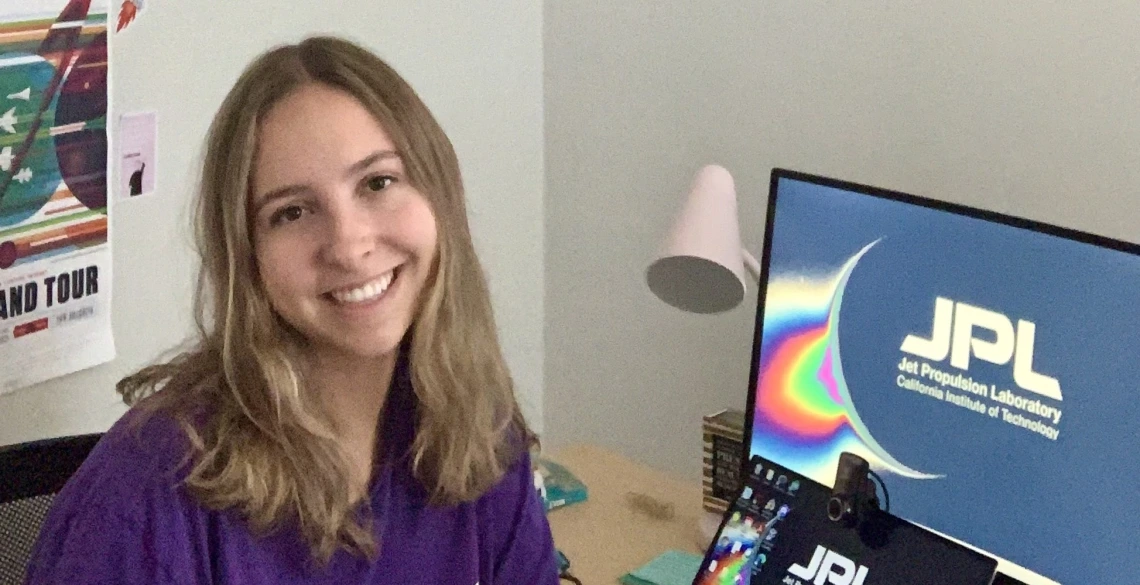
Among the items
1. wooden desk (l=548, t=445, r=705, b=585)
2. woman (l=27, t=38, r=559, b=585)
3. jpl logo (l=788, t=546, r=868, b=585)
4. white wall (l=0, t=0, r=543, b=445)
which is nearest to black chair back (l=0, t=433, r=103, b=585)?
woman (l=27, t=38, r=559, b=585)

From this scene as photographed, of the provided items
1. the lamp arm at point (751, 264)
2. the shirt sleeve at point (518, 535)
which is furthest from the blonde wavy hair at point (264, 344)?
the lamp arm at point (751, 264)

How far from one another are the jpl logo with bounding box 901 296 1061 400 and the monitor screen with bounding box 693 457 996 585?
0.18 meters

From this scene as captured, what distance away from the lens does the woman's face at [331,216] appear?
3.67 ft

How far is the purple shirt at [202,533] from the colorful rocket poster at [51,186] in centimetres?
48

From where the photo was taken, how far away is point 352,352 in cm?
123

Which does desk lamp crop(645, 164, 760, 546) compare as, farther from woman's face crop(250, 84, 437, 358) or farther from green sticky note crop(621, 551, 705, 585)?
woman's face crop(250, 84, 437, 358)

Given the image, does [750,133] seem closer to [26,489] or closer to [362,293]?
[362,293]

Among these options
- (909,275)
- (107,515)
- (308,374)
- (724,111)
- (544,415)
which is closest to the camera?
(107,515)

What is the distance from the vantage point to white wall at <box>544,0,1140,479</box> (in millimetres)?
1526

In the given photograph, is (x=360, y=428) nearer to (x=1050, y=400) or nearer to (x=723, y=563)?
(x=723, y=563)

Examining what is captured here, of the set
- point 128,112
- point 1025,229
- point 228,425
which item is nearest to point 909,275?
point 1025,229

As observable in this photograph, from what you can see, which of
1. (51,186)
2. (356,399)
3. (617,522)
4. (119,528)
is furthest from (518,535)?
(51,186)

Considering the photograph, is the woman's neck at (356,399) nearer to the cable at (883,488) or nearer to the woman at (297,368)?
the woman at (297,368)

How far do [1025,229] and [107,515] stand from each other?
2.98 feet
